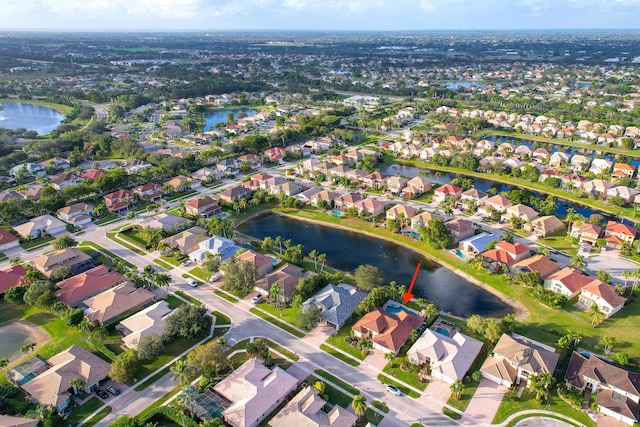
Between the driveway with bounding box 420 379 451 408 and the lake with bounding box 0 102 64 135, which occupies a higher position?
the driveway with bounding box 420 379 451 408

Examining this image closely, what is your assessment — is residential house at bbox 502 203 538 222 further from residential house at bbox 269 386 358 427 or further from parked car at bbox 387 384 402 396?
residential house at bbox 269 386 358 427

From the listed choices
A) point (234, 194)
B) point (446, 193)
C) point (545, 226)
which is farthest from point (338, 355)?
point (446, 193)

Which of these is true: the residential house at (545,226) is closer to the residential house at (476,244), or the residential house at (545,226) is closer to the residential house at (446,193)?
the residential house at (476,244)

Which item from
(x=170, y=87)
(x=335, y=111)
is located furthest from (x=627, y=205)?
(x=170, y=87)

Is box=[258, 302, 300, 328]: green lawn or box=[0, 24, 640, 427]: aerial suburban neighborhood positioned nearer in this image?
box=[0, 24, 640, 427]: aerial suburban neighborhood

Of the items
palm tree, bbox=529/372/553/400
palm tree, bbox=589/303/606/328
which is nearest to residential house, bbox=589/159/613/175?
palm tree, bbox=589/303/606/328

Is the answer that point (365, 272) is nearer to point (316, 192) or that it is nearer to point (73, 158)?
point (316, 192)
